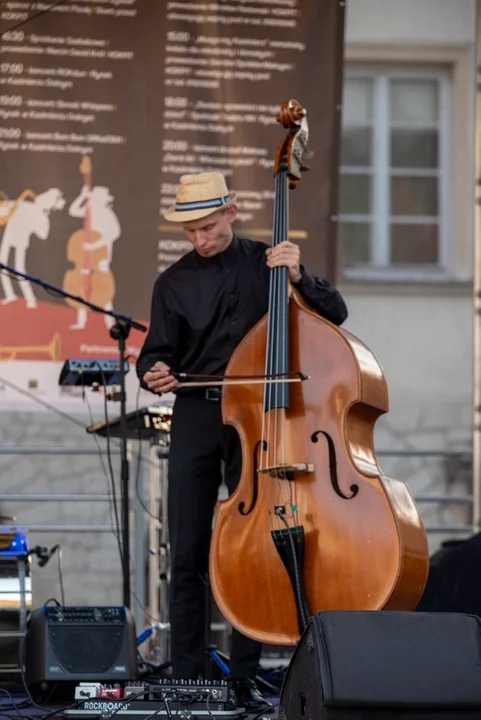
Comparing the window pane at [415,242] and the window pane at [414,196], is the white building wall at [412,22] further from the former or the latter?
the window pane at [415,242]

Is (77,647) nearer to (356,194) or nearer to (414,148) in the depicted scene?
(356,194)

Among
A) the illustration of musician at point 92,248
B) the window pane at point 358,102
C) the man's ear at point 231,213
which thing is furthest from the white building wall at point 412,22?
the man's ear at point 231,213

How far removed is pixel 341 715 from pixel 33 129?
332 cm

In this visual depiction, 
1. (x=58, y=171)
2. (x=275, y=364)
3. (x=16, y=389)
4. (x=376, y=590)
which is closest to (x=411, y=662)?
(x=376, y=590)

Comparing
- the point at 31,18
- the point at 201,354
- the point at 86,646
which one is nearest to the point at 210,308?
the point at 201,354

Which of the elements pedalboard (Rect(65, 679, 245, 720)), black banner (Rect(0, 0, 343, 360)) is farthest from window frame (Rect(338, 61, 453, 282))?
pedalboard (Rect(65, 679, 245, 720))

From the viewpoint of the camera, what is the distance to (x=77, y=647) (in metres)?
3.81

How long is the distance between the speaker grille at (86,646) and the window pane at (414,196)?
16.6 feet

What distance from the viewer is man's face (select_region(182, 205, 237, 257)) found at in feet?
12.8

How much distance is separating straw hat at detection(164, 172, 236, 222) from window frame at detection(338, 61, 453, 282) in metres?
4.31

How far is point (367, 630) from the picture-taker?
2791mm

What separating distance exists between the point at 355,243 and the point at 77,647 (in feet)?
16.3

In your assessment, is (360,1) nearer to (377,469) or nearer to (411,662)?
(377,469)

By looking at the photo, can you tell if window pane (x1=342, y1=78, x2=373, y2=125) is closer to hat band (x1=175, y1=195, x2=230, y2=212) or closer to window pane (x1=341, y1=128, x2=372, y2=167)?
window pane (x1=341, y1=128, x2=372, y2=167)
